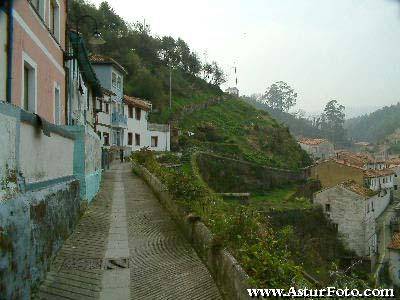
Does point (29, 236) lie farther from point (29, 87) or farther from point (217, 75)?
point (217, 75)

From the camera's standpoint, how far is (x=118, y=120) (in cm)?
3922

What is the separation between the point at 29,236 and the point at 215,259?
282 cm

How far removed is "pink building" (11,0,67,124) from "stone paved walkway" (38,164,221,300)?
3.12 metres

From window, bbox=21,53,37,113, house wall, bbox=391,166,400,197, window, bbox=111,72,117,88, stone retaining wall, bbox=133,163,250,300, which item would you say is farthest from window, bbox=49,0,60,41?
house wall, bbox=391,166,400,197

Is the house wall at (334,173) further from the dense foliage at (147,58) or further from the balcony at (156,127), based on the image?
the dense foliage at (147,58)

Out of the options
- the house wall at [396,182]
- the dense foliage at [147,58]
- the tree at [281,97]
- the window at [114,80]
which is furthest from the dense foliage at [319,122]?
the window at [114,80]

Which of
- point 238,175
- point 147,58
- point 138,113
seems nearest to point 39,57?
point 138,113

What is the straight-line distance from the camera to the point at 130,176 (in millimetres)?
22688

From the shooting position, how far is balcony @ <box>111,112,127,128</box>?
3878 cm

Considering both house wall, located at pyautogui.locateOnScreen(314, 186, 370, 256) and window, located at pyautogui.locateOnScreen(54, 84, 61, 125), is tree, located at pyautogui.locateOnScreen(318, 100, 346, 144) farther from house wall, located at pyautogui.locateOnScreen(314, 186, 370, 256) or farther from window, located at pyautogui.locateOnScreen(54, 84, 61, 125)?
window, located at pyautogui.locateOnScreen(54, 84, 61, 125)

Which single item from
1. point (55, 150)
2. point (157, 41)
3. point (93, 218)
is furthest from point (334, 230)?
point (157, 41)

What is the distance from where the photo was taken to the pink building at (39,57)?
28.6 feet

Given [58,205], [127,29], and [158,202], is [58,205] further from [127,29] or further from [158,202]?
[127,29]

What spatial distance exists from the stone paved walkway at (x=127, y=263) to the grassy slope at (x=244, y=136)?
3725 centimetres
